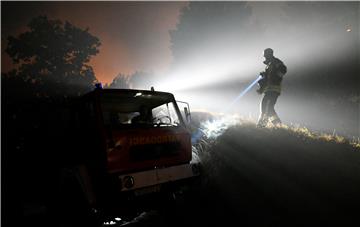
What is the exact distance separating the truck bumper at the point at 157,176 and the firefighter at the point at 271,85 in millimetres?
3837

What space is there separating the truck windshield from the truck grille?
48 cm

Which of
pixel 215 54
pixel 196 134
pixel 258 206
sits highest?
pixel 215 54

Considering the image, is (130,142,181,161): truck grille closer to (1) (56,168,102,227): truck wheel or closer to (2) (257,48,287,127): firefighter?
(1) (56,168,102,227): truck wheel

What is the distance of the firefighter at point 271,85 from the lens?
26.0 feet

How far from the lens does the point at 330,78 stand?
61.1ft

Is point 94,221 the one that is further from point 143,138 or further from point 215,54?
point 215,54

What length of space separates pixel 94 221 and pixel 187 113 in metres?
2.88

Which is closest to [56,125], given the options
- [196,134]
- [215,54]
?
[196,134]

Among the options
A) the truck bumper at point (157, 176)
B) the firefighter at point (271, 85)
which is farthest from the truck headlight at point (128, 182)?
the firefighter at point (271, 85)

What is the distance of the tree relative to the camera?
72.9 feet

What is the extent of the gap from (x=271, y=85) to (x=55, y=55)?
70.8 feet

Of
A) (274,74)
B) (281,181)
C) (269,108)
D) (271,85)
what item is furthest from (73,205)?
(274,74)

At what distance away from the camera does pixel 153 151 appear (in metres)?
4.56

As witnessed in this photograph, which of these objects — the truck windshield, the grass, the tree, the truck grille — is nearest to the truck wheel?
the truck grille
